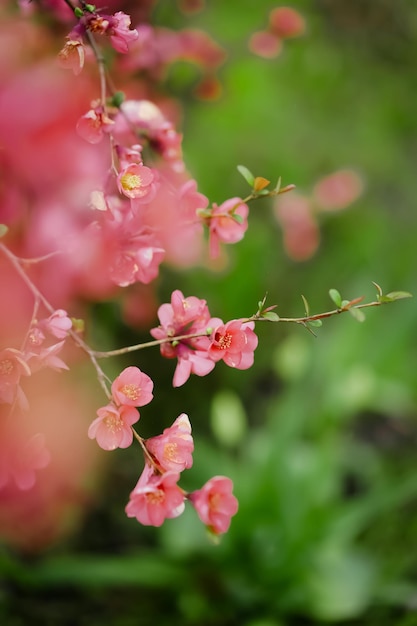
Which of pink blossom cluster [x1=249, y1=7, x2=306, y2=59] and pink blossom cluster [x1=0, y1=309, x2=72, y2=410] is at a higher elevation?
pink blossom cluster [x1=0, y1=309, x2=72, y2=410]

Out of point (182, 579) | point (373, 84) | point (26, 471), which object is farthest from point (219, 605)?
point (373, 84)

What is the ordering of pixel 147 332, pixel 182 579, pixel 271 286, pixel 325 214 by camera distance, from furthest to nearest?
pixel 325 214, pixel 271 286, pixel 147 332, pixel 182 579

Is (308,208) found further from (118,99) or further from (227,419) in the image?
(118,99)

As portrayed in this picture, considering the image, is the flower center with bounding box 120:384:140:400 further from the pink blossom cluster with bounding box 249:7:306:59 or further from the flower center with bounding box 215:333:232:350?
the pink blossom cluster with bounding box 249:7:306:59

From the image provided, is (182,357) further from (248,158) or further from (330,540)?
(248,158)

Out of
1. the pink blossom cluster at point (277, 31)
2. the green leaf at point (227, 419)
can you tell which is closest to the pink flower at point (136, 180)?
the pink blossom cluster at point (277, 31)

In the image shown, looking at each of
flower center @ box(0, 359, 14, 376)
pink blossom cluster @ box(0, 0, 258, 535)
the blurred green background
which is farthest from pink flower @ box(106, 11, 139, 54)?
the blurred green background

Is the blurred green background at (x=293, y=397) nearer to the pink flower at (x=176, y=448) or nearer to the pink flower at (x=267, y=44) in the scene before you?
the pink flower at (x=267, y=44)
